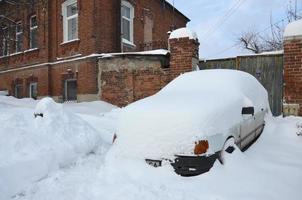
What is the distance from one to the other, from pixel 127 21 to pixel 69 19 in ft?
9.11

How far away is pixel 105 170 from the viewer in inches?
192

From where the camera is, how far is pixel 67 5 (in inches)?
635

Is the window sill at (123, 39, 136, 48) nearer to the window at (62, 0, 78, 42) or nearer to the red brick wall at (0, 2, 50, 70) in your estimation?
the window at (62, 0, 78, 42)

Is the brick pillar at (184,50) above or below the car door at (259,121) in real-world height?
above

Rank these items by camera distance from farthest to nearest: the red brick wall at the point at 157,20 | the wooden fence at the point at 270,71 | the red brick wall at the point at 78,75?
the red brick wall at the point at 157,20 → the red brick wall at the point at 78,75 → the wooden fence at the point at 270,71

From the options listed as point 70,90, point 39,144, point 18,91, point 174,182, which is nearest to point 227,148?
point 174,182

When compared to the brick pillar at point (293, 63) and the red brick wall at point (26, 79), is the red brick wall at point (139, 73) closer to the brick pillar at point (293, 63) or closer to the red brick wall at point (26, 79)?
the brick pillar at point (293, 63)

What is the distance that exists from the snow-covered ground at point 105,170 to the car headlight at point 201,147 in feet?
0.96

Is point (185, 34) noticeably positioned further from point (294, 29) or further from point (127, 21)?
point (127, 21)

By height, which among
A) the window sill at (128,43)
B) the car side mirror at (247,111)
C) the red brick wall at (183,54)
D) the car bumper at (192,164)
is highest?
the window sill at (128,43)

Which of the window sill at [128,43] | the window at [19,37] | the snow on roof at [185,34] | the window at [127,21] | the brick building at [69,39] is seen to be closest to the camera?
the snow on roof at [185,34]

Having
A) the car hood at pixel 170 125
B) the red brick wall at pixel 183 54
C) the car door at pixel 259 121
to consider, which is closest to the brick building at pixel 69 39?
the red brick wall at pixel 183 54

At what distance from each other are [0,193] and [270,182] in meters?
3.50

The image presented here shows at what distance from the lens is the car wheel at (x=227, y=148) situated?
4637 mm
